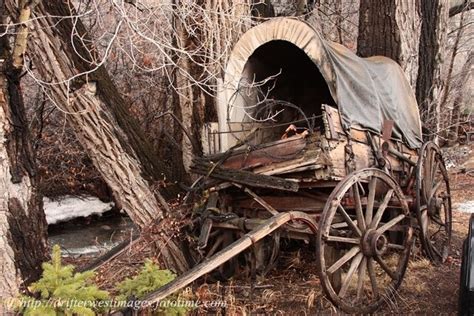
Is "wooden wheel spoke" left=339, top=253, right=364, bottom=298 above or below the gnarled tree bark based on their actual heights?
below

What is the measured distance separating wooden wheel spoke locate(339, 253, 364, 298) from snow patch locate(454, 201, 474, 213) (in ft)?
21.4

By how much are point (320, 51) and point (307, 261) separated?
10.3 ft

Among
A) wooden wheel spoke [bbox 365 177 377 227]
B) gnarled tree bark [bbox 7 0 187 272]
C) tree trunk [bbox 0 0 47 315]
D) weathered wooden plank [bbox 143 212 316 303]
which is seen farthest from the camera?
gnarled tree bark [bbox 7 0 187 272]

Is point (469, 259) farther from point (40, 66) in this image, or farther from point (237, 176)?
point (40, 66)

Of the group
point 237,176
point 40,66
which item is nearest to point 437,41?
point 237,176

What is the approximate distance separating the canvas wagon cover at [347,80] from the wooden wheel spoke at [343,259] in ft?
4.28

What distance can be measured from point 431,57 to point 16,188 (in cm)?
874

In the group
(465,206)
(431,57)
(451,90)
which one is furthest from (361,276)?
(451,90)

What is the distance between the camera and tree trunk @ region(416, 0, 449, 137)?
1019cm

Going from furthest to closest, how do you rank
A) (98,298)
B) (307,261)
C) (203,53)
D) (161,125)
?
(161,125)
(203,53)
(307,261)
(98,298)

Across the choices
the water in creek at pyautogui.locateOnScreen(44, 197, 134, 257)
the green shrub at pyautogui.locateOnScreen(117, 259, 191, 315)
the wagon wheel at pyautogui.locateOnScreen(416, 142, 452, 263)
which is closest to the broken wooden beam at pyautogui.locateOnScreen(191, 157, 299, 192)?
the green shrub at pyautogui.locateOnScreen(117, 259, 191, 315)

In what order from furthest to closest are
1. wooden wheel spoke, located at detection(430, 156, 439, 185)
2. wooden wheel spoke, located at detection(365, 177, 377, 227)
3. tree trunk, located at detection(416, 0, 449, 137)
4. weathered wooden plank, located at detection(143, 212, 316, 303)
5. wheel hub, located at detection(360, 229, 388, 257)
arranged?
1. tree trunk, located at detection(416, 0, 449, 137)
2. wooden wheel spoke, located at detection(430, 156, 439, 185)
3. wooden wheel spoke, located at detection(365, 177, 377, 227)
4. wheel hub, located at detection(360, 229, 388, 257)
5. weathered wooden plank, located at detection(143, 212, 316, 303)

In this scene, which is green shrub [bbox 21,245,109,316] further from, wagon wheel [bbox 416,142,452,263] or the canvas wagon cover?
wagon wheel [bbox 416,142,452,263]

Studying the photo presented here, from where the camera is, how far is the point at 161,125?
10562mm
